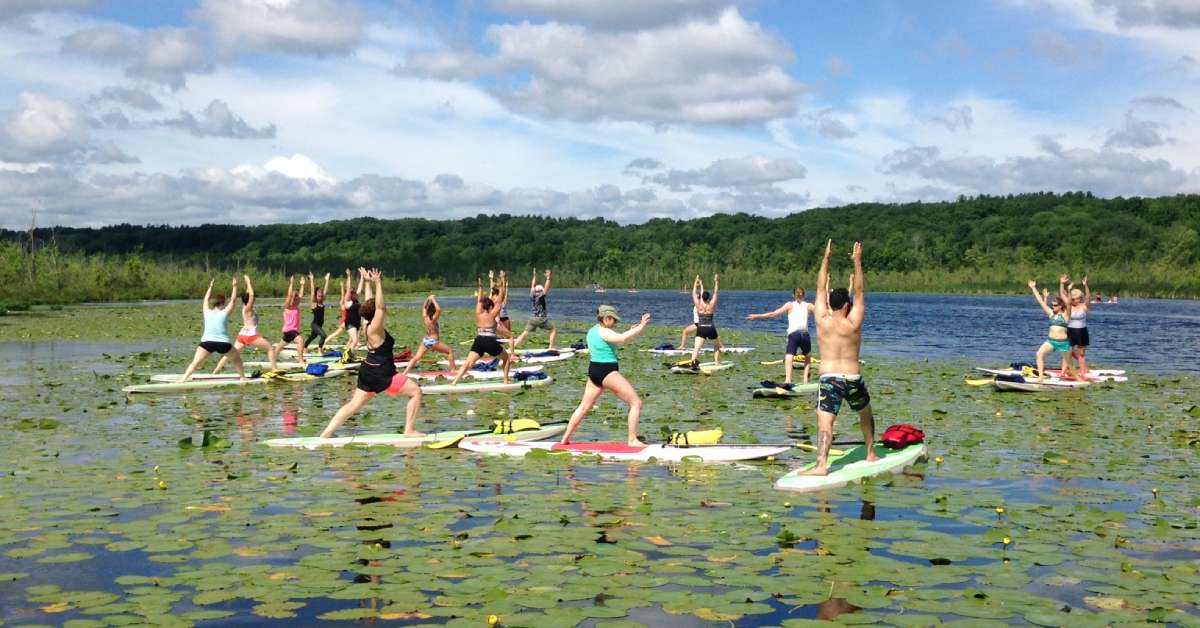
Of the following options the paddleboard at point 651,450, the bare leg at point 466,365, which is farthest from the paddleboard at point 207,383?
the paddleboard at point 651,450

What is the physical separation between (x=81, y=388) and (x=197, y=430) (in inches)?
309

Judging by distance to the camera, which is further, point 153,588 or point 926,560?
point 926,560

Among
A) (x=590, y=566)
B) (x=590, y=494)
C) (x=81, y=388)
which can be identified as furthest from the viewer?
(x=81, y=388)

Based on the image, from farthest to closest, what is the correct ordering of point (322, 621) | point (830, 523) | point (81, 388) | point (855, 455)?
point (81, 388), point (855, 455), point (830, 523), point (322, 621)

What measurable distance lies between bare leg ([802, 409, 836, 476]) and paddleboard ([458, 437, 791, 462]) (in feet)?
5.70

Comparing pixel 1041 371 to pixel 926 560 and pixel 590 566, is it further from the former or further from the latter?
pixel 590 566

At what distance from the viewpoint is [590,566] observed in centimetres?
888

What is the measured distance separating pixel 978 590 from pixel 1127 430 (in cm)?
1104

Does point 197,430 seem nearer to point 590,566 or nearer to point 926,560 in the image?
point 590,566

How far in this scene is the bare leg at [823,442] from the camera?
40.6ft

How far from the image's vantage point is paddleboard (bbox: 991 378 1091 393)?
2395 centimetres

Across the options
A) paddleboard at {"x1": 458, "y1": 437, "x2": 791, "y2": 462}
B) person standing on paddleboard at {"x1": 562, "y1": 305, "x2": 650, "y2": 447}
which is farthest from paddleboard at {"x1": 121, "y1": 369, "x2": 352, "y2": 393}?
person standing on paddleboard at {"x1": 562, "y1": 305, "x2": 650, "y2": 447}

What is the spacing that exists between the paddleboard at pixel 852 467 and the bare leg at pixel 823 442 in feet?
0.34

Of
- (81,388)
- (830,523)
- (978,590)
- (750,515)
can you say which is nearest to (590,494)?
(750,515)
